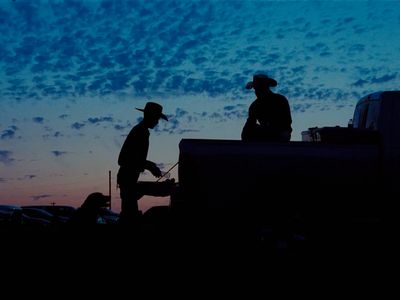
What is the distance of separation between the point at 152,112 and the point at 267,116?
1.68 meters

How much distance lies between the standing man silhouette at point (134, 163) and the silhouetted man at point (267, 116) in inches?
53.8

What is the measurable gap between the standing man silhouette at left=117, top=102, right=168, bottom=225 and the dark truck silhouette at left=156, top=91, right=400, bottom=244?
1597 mm

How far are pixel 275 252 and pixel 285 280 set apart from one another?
1.02 metres

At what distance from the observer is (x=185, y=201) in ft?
Answer: 22.3

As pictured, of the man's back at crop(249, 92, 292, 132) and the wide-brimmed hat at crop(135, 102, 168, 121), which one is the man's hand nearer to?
the wide-brimmed hat at crop(135, 102, 168, 121)

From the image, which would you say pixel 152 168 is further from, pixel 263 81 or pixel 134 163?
pixel 263 81

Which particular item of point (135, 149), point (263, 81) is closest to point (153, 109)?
point (135, 149)

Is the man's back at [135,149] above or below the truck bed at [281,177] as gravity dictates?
above

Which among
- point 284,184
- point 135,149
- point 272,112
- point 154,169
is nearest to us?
point 284,184

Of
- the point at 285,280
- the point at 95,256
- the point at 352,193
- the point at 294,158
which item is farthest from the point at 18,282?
the point at 352,193

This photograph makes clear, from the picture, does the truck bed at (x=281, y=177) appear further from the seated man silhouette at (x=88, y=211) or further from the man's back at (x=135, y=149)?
the man's back at (x=135, y=149)

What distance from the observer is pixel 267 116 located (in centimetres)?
829

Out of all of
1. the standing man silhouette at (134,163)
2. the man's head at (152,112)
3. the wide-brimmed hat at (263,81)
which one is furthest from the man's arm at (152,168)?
the wide-brimmed hat at (263,81)

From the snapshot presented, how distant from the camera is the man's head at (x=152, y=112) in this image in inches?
330
